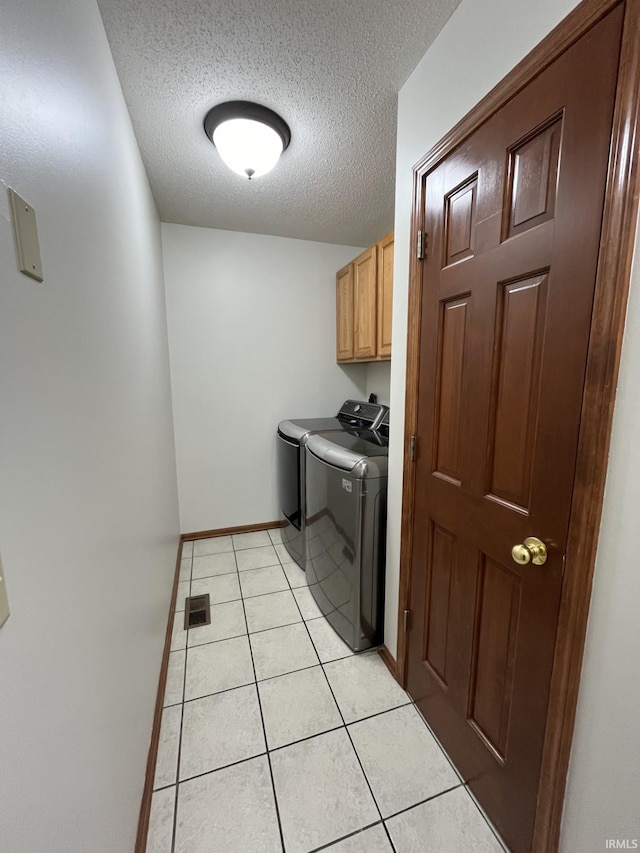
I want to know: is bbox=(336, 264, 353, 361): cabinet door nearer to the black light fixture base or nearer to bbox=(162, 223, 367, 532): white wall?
bbox=(162, 223, 367, 532): white wall

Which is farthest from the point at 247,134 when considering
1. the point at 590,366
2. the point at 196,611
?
the point at 196,611

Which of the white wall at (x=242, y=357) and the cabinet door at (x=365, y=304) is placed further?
the white wall at (x=242, y=357)

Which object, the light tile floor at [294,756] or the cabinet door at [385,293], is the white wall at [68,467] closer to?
the light tile floor at [294,756]

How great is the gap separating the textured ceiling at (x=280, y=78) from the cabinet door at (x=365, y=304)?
424 millimetres

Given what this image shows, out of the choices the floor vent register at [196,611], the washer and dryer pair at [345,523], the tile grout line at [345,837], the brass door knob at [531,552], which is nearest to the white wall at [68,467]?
the tile grout line at [345,837]

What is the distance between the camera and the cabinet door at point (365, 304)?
92.0 inches

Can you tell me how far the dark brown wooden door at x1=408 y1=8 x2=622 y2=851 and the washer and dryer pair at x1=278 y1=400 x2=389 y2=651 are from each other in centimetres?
33

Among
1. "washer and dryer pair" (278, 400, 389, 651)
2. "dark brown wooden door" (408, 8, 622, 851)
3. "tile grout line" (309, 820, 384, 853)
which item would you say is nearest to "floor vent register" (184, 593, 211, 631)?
"washer and dryer pair" (278, 400, 389, 651)

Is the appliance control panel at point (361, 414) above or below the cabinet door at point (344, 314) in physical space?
below

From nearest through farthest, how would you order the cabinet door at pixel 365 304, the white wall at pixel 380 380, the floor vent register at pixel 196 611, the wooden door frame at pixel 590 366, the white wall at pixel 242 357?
1. the wooden door frame at pixel 590 366
2. the floor vent register at pixel 196 611
3. the cabinet door at pixel 365 304
4. the white wall at pixel 242 357
5. the white wall at pixel 380 380

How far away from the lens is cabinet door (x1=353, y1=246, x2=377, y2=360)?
92.0 inches

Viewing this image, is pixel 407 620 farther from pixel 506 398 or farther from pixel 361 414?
pixel 361 414

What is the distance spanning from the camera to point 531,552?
34.4 inches

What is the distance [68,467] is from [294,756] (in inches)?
52.8
